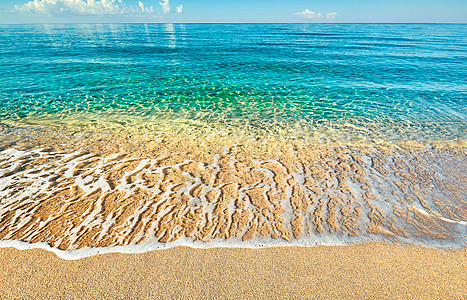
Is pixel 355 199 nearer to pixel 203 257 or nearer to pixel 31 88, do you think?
pixel 203 257

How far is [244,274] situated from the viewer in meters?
4.17

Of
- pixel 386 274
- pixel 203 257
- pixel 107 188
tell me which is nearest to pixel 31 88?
pixel 107 188

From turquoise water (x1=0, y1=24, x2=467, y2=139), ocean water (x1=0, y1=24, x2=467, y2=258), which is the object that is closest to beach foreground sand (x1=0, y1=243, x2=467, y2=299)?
ocean water (x1=0, y1=24, x2=467, y2=258)

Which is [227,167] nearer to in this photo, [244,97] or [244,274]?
[244,274]

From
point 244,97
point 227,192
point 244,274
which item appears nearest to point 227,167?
point 227,192

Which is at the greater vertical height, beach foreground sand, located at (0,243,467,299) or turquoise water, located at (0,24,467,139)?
beach foreground sand, located at (0,243,467,299)

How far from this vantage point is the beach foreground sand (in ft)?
12.7

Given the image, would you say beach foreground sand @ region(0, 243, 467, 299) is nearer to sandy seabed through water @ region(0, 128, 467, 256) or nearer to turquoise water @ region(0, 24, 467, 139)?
sandy seabed through water @ region(0, 128, 467, 256)

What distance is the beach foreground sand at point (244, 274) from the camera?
386 cm

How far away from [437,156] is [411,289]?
655 centimetres

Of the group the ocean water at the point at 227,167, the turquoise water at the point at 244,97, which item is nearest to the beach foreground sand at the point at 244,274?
the ocean water at the point at 227,167

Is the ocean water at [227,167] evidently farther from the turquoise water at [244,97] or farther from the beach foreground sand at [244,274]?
the beach foreground sand at [244,274]

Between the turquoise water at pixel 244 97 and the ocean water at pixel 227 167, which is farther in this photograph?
the turquoise water at pixel 244 97

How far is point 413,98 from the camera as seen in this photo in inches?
618
